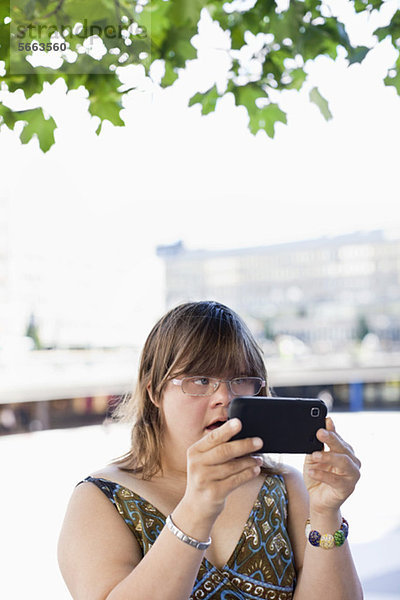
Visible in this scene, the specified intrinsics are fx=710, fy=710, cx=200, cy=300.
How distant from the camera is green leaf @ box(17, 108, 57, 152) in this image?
157 cm

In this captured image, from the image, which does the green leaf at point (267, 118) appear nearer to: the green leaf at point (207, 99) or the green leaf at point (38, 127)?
the green leaf at point (207, 99)

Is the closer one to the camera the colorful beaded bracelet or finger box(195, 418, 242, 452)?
finger box(195, 418, 242, 452)

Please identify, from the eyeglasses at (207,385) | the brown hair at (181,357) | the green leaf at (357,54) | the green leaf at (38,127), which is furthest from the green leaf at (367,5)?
the eyeglasses at (207,385)

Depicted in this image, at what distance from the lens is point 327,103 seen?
6.31 feet

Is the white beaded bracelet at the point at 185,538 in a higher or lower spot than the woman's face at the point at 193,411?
lower

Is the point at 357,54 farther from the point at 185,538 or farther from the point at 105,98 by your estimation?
the point at 185,538

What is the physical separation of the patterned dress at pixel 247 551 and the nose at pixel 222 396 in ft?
0.64

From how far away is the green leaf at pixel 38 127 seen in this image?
157 cm

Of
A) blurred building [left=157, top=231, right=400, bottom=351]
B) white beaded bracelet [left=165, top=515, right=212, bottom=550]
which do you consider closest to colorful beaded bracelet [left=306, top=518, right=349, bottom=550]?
white beaded bracelet [left=165, top=515, right=212, bottom=550]

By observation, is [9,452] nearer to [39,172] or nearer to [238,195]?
[39,172]

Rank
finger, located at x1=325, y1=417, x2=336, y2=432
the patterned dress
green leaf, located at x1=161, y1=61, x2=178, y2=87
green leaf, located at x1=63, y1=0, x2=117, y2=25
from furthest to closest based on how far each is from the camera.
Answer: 1. green leaf, located at x1=161, y1=61, x2=178, y2=87
2. green leaf, located at x1=63, y1=0, x2=117, y2=25
3. the patterned dress
4. finger, located at x1=325, y1=417, x2=336, y2=432

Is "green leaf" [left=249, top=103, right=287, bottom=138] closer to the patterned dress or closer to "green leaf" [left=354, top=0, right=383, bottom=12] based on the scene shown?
"green leaf" [left=354, top=0, right=383, bottom=12]

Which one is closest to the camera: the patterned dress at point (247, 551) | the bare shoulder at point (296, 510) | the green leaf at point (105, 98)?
the patterned dress at point (247, 551)

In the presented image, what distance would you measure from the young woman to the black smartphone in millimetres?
19
